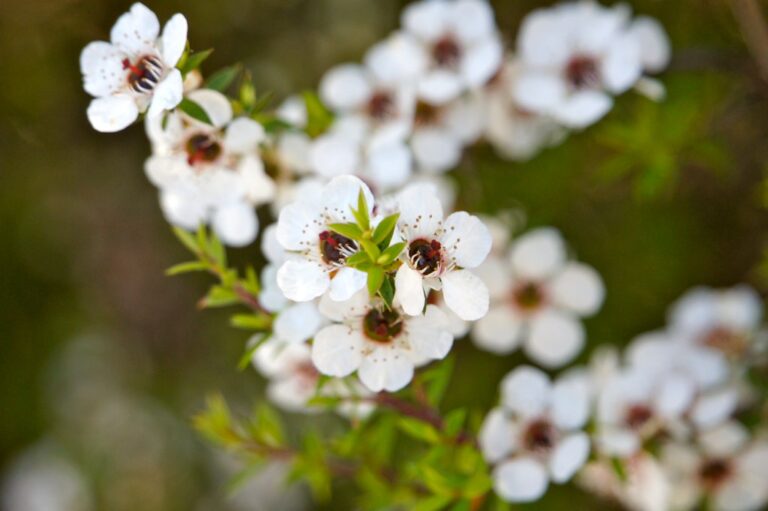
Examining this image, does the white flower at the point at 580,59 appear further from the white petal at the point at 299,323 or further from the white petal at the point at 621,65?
the white petal at the point at 299,323

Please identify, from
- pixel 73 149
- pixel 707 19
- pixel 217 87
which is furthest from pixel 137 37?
pixel 73 149

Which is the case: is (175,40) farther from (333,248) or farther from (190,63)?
(333,248)

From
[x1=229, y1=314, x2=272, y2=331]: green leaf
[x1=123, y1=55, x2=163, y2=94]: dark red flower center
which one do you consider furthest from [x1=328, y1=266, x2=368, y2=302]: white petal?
[x1=123, y1=55, x2=163, y2=94]: dark red flower center

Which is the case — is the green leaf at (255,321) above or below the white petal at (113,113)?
below

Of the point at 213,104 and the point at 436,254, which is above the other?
the point at 213,104

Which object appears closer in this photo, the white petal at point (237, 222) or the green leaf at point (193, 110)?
the green leaf at point (193, 110)

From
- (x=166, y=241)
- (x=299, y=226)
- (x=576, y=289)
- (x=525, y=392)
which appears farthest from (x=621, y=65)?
(x=166, y=241)

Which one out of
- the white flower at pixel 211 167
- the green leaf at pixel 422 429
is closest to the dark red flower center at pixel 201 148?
the white flower at pixel 211 167
